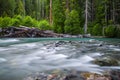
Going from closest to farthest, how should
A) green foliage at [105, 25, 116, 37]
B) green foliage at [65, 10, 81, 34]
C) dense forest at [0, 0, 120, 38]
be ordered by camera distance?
green foliage at [105, 25, 116, 37], green foliage at [65, 10, 81, 34], dense forest at [0, 0, 120, 38]

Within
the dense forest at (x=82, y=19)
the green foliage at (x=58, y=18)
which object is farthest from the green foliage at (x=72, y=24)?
the green foliage at (x=58, y=18)

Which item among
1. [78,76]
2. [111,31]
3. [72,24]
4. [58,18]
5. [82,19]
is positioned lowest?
[78,76]

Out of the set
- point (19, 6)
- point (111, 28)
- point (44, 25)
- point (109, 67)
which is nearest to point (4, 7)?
point (19, 6)

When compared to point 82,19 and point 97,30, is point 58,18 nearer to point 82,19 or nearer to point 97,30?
point 82,19

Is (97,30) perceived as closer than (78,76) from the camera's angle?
No

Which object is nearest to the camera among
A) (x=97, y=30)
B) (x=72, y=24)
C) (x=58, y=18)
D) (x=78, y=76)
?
(x=78, y=76)

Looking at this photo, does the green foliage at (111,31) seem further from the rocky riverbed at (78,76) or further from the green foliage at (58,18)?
the rocky riverbed at (78,76)

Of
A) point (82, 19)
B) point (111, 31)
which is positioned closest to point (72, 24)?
point (82, 19)

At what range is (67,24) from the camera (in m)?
32.2

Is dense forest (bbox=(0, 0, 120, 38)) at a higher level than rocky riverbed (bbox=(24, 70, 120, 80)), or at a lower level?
higher

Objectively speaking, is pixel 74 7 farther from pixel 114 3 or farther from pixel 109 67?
pixel 109 67

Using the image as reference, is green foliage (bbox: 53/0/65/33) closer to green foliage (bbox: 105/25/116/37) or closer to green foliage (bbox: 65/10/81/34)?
green foliage (bbox: 65/10/81/34)

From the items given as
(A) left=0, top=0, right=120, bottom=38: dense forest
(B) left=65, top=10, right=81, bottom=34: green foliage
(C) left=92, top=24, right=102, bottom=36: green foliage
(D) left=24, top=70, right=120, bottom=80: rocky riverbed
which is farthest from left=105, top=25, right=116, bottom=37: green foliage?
(D) left=24, top=70, right=120, bottom=80: rocky riverbed

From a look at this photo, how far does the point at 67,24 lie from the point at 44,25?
4.27 meters
